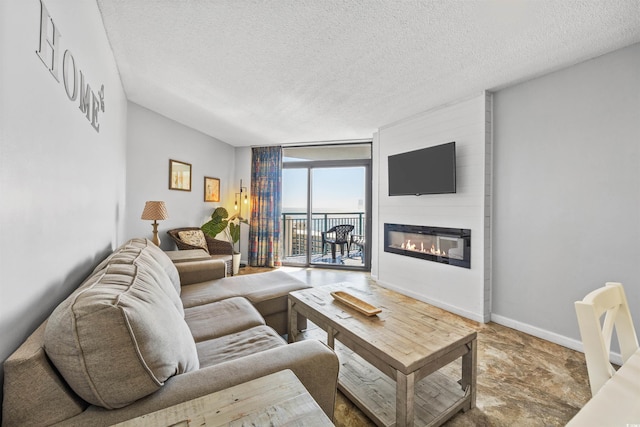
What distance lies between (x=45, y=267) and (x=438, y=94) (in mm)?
3361

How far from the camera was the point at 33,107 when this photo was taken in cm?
91

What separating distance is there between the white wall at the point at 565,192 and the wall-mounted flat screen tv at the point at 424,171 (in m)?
0.46

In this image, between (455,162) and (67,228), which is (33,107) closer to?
(67,228)

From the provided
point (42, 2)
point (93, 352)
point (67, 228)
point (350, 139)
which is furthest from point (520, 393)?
point (350, 139)

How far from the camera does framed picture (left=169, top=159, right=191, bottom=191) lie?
4078mm

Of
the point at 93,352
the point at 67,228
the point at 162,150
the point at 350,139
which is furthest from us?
the point at 350,139

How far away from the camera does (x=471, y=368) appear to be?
1543mm

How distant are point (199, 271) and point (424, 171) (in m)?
2.82

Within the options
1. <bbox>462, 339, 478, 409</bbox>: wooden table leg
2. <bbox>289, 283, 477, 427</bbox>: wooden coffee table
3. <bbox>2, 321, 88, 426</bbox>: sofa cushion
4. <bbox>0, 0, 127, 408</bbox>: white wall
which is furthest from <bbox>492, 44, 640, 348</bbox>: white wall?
<bbox>0, 0, 127, 408</bbox>: white wall

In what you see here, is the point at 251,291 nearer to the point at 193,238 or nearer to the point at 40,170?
the point at 40,170

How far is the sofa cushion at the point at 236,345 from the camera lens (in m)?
1.35

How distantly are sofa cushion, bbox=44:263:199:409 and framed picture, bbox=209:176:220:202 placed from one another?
413 cm

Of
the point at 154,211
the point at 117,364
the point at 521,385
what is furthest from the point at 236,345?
the point at 154,211

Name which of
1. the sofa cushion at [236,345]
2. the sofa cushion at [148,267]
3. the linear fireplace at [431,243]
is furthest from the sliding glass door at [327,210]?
the sofa cushion at [148,267]
